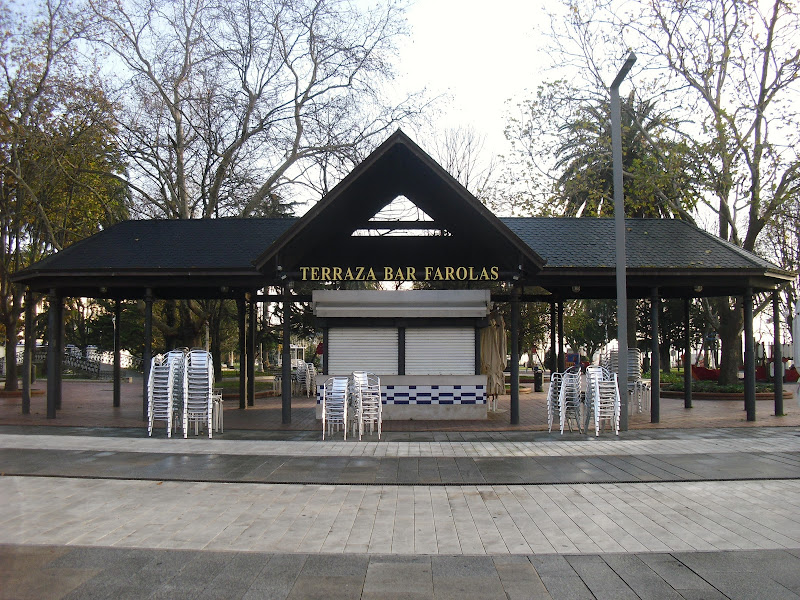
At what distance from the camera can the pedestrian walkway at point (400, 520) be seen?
496 centimetres

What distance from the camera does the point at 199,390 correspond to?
13.1m

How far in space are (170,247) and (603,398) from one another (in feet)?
33.9

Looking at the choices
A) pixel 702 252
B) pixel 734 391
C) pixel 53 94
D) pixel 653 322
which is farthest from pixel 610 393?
pixel 53 94

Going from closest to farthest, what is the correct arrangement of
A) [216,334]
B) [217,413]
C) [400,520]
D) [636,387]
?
1. [400,520]
2. [217,413]
3. [636,387]
4. [216,334]

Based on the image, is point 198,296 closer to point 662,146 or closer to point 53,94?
point 53,94

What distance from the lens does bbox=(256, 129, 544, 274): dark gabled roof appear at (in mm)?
13391

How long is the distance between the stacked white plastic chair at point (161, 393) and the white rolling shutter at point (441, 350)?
5289mm

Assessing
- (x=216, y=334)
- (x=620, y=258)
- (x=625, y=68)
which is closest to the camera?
(x=625, y=68)

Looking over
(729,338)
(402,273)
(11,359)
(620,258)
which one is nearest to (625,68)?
(620,258)

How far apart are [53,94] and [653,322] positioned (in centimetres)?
1819

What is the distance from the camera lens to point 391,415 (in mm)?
15680

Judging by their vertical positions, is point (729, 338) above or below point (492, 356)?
above

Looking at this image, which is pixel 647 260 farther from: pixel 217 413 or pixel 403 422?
pixel 217 413

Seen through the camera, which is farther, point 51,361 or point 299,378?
point 299,378
